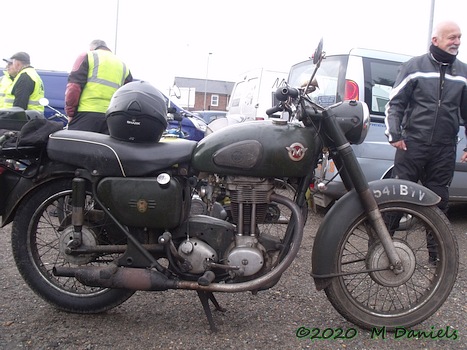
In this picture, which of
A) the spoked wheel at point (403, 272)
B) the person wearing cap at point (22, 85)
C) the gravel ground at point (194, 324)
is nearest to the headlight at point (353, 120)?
the spoked wheel at point (403, 272)

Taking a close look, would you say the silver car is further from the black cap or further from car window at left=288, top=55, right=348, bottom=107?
the black cap

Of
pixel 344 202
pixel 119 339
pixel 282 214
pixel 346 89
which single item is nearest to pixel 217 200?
pixel 282 214

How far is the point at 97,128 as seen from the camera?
162 inches

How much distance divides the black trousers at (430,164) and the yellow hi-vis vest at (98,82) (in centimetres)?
274

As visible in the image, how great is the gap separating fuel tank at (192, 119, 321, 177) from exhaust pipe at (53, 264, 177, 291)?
63cm

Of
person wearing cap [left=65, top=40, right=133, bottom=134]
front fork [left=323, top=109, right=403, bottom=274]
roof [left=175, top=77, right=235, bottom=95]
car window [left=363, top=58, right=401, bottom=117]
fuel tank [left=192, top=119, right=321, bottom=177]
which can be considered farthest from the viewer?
roof [left=175, top=77, right=235, bottom=95]

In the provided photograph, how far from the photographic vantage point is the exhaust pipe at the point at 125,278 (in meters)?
2.26

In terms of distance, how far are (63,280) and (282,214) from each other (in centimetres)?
150

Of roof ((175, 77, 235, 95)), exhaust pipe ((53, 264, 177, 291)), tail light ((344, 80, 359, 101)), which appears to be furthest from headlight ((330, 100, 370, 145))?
roof ((175, 77, 235, 95))

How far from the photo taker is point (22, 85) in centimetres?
504

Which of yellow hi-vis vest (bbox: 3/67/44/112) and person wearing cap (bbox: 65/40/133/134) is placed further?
yellow hi-vis vest (bbox: 3/67/44/112)

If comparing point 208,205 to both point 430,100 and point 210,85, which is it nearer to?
point 430,100

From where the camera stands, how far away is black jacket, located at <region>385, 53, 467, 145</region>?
11.2ft

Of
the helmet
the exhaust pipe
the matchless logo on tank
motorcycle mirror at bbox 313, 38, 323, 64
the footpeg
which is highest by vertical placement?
motorcycle mirror at bbox 313, 38, 323, 64
